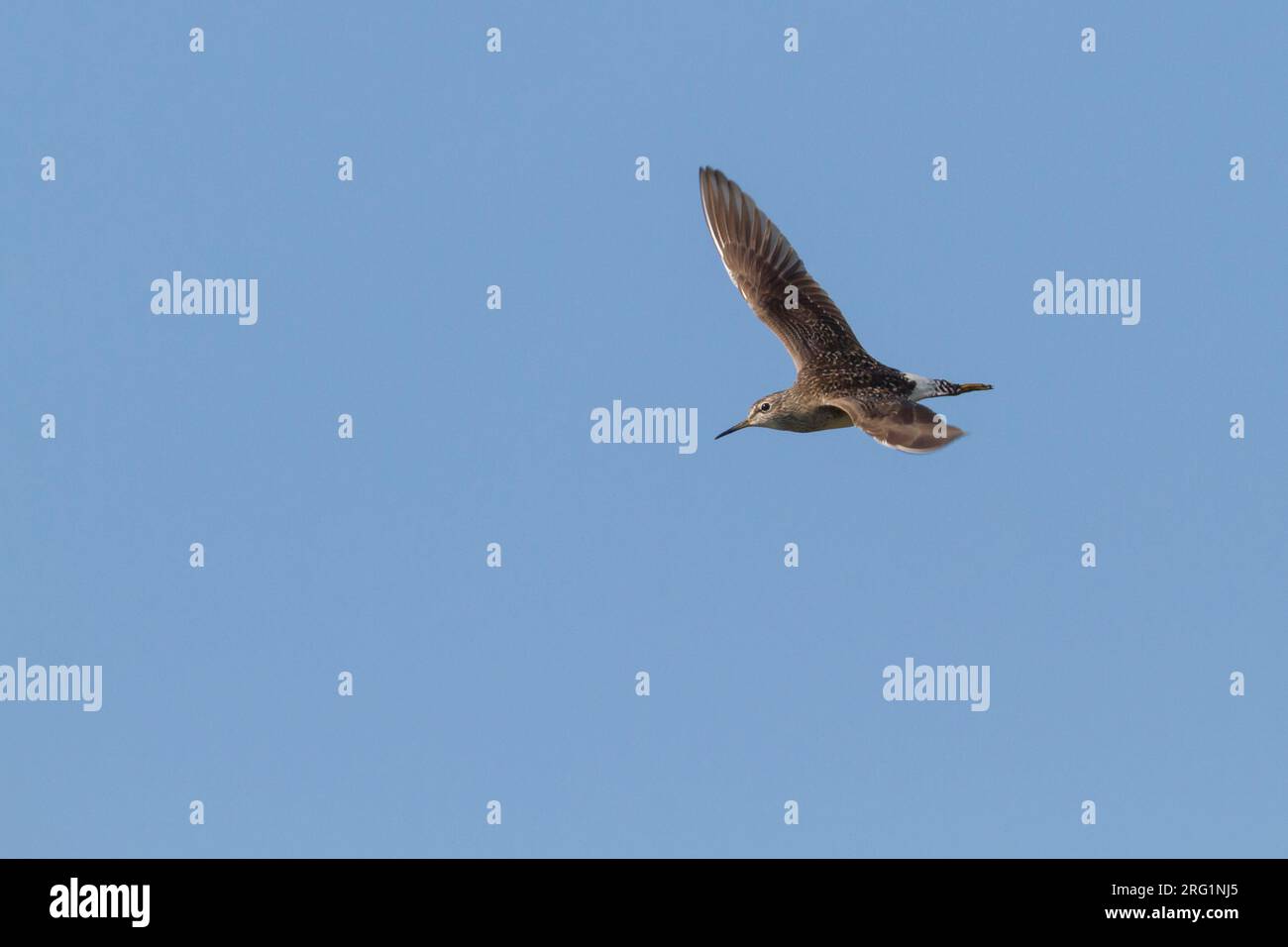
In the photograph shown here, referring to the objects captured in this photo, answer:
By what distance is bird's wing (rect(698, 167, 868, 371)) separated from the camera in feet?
121

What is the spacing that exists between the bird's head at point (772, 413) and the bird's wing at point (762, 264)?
199 centimetres

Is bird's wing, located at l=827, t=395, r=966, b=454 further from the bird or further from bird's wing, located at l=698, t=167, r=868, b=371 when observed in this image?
bird's wing, located at l=698, t=167, r=868, b=371

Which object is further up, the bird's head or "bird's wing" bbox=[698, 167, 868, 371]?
"bird's wing" bbox=[698, 167, 868, 371]

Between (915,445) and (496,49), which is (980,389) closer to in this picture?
(915,445)

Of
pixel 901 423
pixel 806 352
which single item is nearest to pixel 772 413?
pixel 806 352

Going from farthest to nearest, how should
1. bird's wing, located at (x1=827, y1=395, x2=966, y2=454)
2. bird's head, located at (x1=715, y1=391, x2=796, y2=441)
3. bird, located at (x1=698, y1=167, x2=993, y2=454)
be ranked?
bird's head, located at (x1=715, y1=391, x2=796, y2=441), bird, located at (x1=698, y1=167, x2=993, y2=454), bird's wing, located at (x1=827, y1=395, x2=966, y2=454)

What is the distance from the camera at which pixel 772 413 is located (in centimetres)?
3494

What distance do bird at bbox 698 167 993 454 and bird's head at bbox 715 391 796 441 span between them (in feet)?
0.06

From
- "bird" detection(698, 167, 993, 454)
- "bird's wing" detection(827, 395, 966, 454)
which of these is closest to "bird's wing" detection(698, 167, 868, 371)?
"bird" detection(698, 167, 993, 454)

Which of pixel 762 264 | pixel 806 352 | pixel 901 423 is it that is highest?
pixel 762 264

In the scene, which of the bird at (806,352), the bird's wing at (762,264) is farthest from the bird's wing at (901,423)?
the bird's wing at (762,264)

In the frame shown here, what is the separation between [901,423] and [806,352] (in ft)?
19.2

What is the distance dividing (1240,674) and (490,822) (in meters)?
17.2

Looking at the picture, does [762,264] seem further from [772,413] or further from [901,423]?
[901,423]
